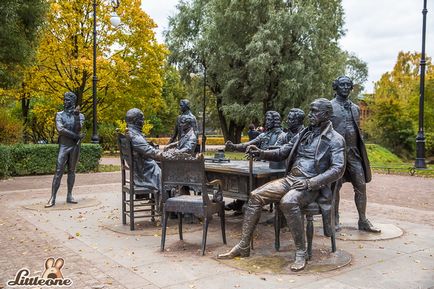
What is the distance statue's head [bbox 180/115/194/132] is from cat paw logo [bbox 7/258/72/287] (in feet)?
12.2

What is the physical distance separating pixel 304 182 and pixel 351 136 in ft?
6.28

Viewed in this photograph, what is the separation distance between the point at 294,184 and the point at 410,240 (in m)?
2.32

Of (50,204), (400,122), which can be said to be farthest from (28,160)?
(400,122)

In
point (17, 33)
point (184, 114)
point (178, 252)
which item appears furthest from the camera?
point (17, 33)

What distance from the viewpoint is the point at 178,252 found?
5.55 m

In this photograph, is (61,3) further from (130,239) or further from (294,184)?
(294,184)

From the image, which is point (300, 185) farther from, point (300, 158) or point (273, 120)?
point (273, 120)

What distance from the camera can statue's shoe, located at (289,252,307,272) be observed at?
4715 millimetres

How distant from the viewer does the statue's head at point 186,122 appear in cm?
797

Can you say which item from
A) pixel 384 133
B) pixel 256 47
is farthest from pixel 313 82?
pixel 384 133

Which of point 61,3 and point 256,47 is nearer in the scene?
point 61,3

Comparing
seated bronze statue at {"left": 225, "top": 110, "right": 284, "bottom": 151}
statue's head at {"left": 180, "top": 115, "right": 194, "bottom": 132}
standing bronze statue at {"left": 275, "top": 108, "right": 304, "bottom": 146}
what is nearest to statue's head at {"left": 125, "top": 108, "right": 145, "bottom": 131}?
statue's head at {"left": 180, "top": 115, "right": 194, "bottom": 132}

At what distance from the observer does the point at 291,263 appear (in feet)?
16.4

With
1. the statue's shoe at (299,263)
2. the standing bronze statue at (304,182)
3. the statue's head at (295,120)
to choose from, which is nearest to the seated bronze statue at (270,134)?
the statue's head at (295,120)
